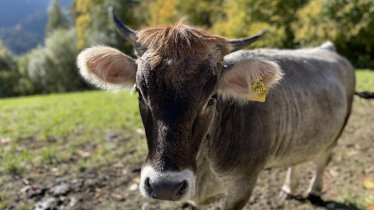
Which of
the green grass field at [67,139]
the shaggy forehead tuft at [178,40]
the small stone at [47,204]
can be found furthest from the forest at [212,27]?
the green grass field at [67,139]

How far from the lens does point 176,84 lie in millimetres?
3105

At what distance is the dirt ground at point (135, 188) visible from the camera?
5.61m

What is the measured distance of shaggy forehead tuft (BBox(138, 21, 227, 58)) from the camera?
10.7 ft

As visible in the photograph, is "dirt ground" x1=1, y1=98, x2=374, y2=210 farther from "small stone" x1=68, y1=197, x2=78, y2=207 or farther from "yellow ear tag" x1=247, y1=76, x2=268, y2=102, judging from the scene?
"yellow ear tag" x1=247, y1=76, x2=268, y2=102

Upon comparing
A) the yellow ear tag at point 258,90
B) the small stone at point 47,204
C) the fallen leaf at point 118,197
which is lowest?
the fallen leaf at point 118,197

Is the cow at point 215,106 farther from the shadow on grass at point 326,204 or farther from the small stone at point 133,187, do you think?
the small stone at point 133,187

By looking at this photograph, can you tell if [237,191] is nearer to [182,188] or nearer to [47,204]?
[182,188]

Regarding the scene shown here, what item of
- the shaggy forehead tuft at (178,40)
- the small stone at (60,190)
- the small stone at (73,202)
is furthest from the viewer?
the small stone at (60,190)

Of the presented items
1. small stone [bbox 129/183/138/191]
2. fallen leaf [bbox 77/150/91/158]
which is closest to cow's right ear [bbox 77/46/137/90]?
small stone [bbox 129/183/138/191]

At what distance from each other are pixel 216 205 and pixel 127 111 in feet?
18.6

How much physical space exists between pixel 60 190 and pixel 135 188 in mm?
1056

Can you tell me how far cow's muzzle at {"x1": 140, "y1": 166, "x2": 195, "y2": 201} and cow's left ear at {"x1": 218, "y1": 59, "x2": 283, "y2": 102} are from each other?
38.6 inches

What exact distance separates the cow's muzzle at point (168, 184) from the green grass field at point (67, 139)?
314 cm

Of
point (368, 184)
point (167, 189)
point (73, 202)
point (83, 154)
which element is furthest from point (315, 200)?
point (83, 154)
